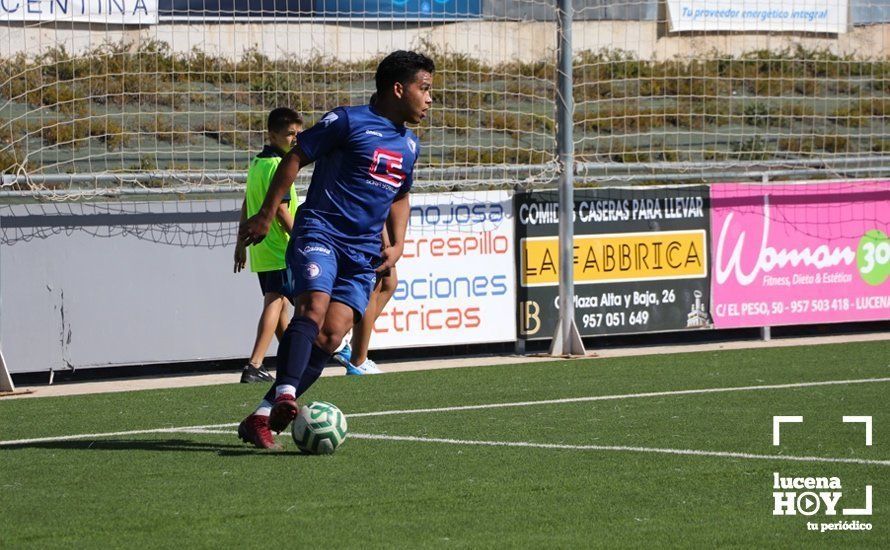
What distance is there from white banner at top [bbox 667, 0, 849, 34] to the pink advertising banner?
2.70 m

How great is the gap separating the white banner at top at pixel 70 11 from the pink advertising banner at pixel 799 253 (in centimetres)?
544

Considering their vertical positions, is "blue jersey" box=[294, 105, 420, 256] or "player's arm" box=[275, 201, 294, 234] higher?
"blue jersey" box=[294, 105, 420, 256]

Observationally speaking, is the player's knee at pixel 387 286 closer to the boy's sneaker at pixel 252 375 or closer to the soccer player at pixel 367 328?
the soccer player at pixel 367 328

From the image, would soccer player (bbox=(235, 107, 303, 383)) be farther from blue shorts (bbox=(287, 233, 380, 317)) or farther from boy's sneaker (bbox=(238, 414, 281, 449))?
boy's sneaker (bbox=(238, 414, 281, 449))

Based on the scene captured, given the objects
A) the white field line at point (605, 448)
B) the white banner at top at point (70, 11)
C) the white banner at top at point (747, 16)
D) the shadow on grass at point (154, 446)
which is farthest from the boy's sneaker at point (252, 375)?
the white banner at top at point (747, 16)

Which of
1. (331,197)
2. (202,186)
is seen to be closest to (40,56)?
(202,186)

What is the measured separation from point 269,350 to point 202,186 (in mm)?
1435

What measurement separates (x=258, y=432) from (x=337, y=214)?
1.12m

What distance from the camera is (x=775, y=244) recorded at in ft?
45.3

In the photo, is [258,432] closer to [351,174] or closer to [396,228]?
[351,174]

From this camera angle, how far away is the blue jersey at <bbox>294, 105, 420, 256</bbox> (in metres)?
7.26

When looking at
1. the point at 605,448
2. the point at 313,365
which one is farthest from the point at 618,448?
the point at 313,365

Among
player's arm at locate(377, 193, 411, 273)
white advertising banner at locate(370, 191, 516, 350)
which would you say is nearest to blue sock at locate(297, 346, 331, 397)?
player's arm at locate(377, 193, 411, 273)

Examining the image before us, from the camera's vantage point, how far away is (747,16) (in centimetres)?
1620
